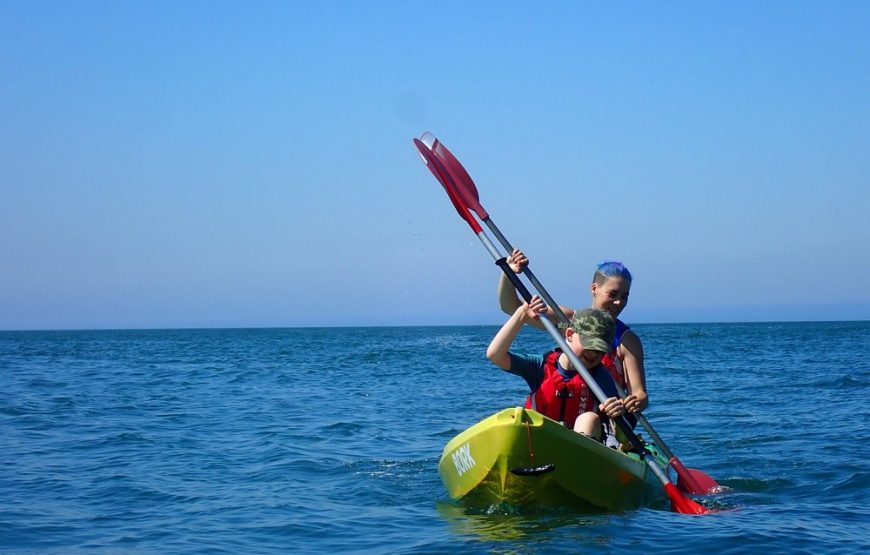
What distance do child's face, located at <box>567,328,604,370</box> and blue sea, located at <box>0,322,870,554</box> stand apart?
2.97ft

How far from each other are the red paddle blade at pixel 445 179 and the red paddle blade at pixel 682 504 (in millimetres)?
2356

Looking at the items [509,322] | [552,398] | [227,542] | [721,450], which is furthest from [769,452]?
[227,542]

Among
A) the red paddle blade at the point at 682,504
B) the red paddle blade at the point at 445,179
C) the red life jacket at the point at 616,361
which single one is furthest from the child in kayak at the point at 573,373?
the red paddle blade at the point at 445,179

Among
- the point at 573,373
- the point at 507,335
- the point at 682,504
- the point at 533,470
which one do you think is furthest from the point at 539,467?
the point at 682,504

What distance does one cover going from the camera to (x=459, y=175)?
794cm

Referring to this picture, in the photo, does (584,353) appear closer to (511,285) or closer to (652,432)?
(511,285)

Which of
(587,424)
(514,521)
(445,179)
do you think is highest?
(445,179)

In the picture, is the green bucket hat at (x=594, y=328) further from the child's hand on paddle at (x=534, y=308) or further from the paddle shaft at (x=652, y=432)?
the paddle shaft at (x=652, y=432)

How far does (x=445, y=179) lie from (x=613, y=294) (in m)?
2.23

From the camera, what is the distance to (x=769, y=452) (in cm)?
929

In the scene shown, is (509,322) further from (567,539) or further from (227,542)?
(227,542)

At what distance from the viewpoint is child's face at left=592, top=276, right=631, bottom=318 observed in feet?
20.0

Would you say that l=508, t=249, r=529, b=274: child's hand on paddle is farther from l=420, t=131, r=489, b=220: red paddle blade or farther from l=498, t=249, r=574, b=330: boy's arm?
l=420, t=131, r=489, b=220: red paddle blade

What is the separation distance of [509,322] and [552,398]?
727 mm
